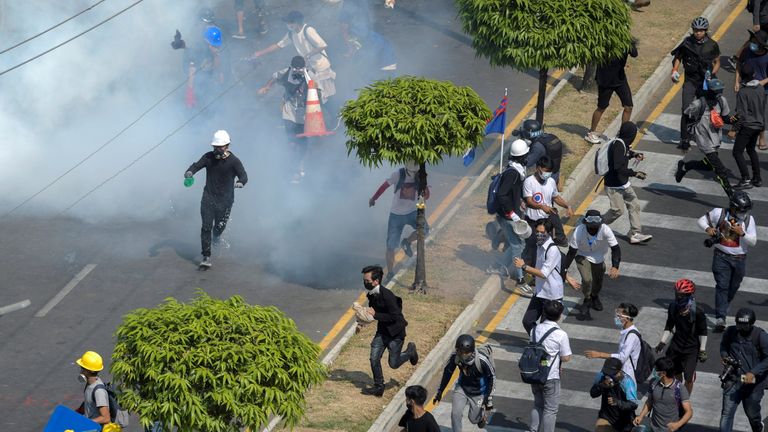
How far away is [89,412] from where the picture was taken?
1460cm

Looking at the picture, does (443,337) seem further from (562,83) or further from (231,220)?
(562,83)

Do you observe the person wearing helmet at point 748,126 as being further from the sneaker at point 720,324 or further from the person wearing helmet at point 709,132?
the sneaker at point 720,324

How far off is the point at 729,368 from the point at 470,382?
2521mm

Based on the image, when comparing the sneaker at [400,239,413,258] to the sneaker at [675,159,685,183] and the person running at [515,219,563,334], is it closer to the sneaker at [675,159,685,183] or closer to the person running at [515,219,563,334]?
the person running at [515,219,563,334]

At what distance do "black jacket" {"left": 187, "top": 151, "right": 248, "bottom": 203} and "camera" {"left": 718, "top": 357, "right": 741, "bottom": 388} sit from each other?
7440 mm

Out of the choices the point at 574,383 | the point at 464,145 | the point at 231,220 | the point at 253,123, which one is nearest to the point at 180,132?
the point at 253,123

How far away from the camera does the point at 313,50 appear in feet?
83.5

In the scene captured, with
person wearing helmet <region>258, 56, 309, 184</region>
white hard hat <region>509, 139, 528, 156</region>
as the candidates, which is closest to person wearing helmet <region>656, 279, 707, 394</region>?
white hard hat <region>509, 139, 528, 156</region>

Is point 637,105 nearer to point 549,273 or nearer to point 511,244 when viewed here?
point 511,244

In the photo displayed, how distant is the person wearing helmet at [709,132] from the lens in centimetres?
2114

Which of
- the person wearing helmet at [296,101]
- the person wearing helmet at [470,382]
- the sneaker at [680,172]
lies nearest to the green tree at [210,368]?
the person wearing helmet at [470,382]

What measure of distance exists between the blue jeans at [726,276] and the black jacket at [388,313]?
372 centimetres

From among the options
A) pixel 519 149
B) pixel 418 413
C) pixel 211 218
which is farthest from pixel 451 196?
pixel 418 413

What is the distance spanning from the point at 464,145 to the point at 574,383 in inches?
123
